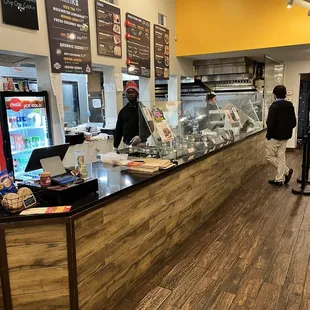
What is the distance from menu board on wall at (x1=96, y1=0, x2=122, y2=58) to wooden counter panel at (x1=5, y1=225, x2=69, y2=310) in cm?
390

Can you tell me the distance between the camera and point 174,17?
697cm

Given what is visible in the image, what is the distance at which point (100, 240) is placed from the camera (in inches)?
81.2

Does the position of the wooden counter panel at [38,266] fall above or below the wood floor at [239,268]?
above

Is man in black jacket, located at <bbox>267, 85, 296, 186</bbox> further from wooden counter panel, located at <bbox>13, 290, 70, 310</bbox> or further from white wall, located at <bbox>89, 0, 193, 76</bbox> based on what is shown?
wooden counter panel, located at <bbox>13, 290, 70, 310</bbox>

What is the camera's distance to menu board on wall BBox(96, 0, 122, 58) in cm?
497

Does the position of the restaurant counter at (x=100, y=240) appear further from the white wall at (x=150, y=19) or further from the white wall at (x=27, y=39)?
the white wall at (x=150, y=19)

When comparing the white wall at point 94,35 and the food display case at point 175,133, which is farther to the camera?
the white wall at point 94,35

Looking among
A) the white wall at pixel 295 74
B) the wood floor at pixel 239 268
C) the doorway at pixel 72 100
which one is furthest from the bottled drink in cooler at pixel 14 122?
the white wall at pixel 295 74

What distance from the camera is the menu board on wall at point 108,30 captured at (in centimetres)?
497

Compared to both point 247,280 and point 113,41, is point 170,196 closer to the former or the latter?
point 247,280

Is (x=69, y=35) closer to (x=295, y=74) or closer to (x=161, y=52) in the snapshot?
(x=161, y=52)

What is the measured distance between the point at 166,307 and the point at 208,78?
6.74 meters

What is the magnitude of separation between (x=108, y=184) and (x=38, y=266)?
77 cm

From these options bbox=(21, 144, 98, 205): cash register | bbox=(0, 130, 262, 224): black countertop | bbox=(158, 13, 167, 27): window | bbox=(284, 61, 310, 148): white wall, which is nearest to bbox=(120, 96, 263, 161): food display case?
bbox=(0, 130, 262, 224): black countertop
